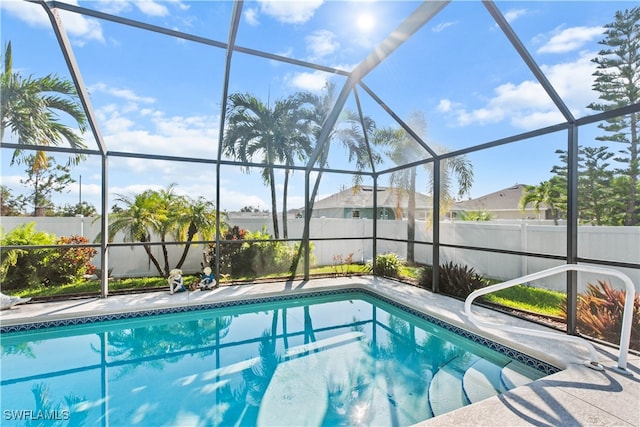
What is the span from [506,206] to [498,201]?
211 millimetres

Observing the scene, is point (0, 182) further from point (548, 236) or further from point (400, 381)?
Result: point (548, 236)

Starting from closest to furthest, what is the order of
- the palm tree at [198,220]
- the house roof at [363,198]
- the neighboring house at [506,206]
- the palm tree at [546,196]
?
the palm tree at [546,196]
the neighboring house at [506,206]
the palm tree at [198,220]
the house roof at [363,198]

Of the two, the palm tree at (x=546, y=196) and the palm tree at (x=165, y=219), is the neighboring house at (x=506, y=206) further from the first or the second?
the palm tree at (x=165, y=219)

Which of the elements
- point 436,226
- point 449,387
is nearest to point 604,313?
point 449,387

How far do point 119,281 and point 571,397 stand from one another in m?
8.37

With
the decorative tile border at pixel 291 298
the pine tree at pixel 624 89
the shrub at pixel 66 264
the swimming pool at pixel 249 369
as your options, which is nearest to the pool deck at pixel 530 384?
the decorative tile border at pixel 291 298

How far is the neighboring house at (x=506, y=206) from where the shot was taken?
5.49 meters

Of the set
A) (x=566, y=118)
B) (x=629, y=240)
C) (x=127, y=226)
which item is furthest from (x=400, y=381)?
(x=127, y=226)

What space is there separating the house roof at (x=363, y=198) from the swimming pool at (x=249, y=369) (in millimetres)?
3080

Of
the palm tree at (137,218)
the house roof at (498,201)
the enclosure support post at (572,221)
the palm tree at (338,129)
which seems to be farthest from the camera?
the palm tree at (137,218)

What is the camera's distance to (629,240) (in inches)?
168

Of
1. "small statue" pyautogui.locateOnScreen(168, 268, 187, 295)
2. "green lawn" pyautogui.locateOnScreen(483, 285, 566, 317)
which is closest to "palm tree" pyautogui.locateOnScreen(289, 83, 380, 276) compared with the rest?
"small statue" pyautogui.locateOnScreen(168, 268, 187, 295)

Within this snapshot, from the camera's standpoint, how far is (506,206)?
5859mm

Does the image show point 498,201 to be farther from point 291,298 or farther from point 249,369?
point 249,369
